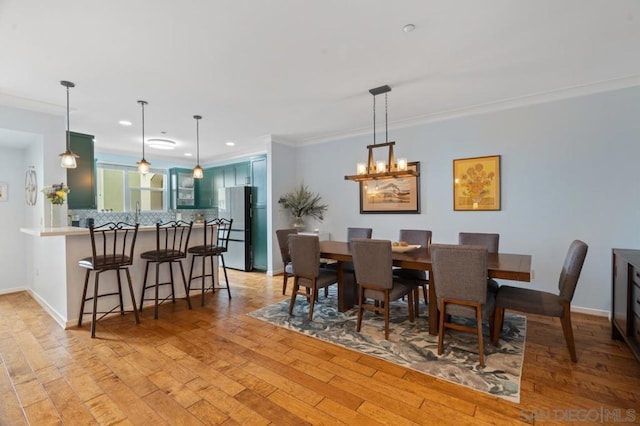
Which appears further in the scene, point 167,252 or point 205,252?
point 205,252

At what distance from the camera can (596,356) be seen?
2.46m

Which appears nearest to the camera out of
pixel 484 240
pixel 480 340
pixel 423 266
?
pixel 480 340

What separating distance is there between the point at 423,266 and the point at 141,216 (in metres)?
6.44

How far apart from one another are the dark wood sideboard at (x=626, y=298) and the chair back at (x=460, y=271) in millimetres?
1155

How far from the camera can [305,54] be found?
8.71ft

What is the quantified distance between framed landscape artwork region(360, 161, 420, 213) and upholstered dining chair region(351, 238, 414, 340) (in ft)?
6.54

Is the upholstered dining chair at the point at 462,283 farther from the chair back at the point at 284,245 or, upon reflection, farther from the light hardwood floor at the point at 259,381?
the chair back at the point at 284,245

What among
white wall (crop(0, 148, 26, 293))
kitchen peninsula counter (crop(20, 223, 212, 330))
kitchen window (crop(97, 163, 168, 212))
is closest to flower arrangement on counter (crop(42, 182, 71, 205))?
kitchen peninsula counter (crop(20, 223, 212, 330))

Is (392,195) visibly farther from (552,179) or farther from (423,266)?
(423,266)

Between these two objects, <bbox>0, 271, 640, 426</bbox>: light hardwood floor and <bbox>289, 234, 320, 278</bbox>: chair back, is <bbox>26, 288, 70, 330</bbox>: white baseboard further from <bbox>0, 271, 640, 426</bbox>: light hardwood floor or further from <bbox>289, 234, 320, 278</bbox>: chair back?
<bbox>289, 234, 320, 278</bbox>: chair back

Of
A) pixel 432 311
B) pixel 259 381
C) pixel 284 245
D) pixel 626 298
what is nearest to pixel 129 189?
pixel 284 245

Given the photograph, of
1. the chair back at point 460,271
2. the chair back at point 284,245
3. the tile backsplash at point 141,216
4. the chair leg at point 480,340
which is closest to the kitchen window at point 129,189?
the tile backsplash at point 141,216

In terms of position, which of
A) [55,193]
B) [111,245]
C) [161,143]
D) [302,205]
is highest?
[161,143]

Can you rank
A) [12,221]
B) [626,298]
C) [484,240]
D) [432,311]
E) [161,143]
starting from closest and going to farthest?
[626,298] < [432,311] < [484,240] < [12,221] < [161,143]
